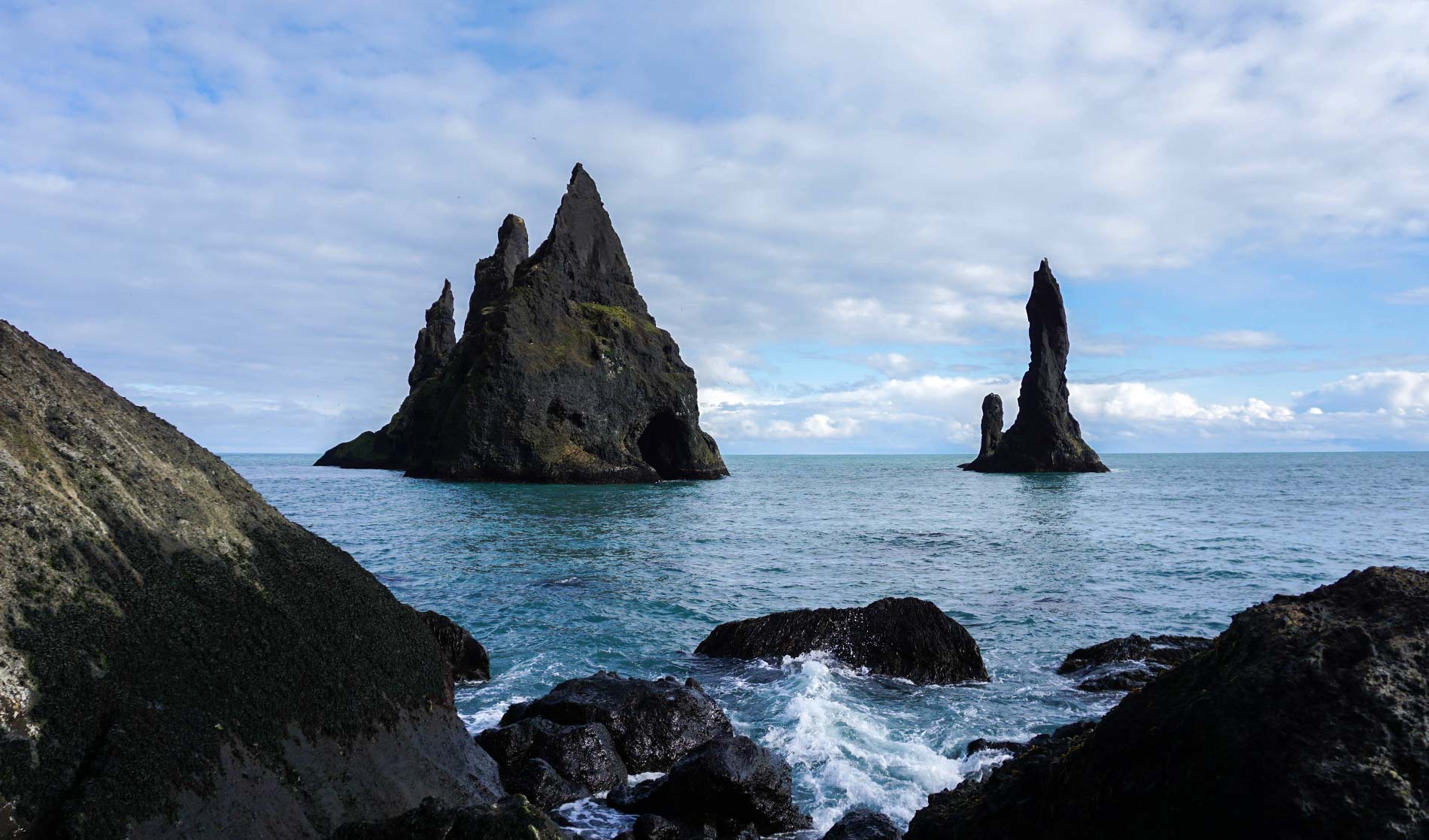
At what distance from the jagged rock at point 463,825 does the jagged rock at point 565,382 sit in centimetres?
6433

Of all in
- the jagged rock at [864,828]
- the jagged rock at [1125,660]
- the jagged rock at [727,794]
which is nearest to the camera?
the jagged rock at [864,828]

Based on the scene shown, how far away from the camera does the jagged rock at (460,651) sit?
11.8 metres

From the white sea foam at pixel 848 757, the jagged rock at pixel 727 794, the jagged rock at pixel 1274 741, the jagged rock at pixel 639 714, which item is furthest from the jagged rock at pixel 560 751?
the jagged rock at pixel 1274 741

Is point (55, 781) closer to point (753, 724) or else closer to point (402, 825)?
point (402, 825)

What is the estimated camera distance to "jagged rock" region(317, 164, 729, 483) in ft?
223

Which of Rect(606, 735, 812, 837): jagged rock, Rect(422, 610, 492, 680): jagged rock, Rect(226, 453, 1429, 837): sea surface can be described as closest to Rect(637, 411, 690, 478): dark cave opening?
Rect(226, 453, 1429, 837): sea surface

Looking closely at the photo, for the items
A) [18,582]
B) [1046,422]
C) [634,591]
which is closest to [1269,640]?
[18,582]

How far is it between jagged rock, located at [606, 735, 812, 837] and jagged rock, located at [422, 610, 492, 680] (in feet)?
16.5

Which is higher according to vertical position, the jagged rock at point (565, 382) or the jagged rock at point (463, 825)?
the jagged rock at point (565, 382)

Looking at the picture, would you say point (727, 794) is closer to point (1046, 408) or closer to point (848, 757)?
point (848, 757)

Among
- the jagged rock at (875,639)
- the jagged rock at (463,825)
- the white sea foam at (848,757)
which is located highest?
the jagged rock at (463,825)

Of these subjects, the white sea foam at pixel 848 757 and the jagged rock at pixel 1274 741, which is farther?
the white sea foam at pixel 848 757

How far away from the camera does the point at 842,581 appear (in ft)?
71.4

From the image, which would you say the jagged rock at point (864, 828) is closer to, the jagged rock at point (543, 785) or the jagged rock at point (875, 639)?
the jagged rock at point (543, 785)
